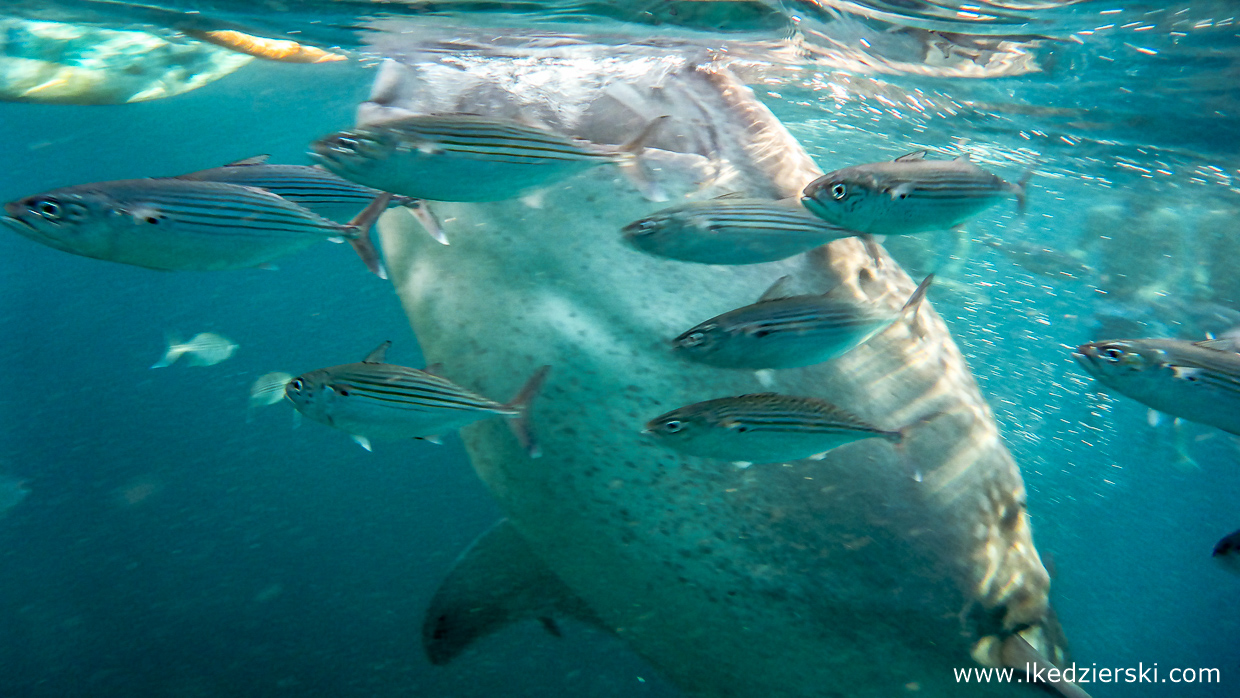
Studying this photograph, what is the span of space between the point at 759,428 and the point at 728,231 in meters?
0.67

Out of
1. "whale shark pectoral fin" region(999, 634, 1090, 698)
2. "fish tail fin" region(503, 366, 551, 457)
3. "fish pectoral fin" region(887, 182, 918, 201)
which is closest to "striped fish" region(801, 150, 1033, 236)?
"fish pectoral fin" region(887, 182, 918, 201)

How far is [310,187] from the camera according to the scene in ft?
8.25

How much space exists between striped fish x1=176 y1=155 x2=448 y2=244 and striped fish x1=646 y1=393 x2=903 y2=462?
3.75 ft

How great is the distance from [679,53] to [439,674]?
1102cm

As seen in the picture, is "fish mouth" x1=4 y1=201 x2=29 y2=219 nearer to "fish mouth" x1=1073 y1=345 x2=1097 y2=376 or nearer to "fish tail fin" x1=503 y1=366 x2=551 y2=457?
"fish tail fin" x1=503 y1=366 x2=551 y2=457

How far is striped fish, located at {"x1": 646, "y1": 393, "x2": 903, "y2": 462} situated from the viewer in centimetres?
223

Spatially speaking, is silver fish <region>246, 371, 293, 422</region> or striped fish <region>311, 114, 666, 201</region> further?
silver fish <region>246, 371, 293, 422</region>

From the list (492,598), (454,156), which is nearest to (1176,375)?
(454,156)

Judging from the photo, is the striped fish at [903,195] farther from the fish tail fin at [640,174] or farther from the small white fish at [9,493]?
the small white fish at [9,493]

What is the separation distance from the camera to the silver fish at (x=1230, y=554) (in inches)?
131

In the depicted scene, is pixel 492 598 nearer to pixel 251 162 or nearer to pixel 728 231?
pixel 251 162

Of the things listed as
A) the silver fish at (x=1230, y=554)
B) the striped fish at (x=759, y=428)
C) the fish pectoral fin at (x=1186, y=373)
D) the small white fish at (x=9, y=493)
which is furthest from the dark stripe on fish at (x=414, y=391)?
the small white fish at (x=9, y=493)

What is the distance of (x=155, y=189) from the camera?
79.0 inches

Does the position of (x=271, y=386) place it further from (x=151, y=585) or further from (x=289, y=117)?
(x=289, y=117)
